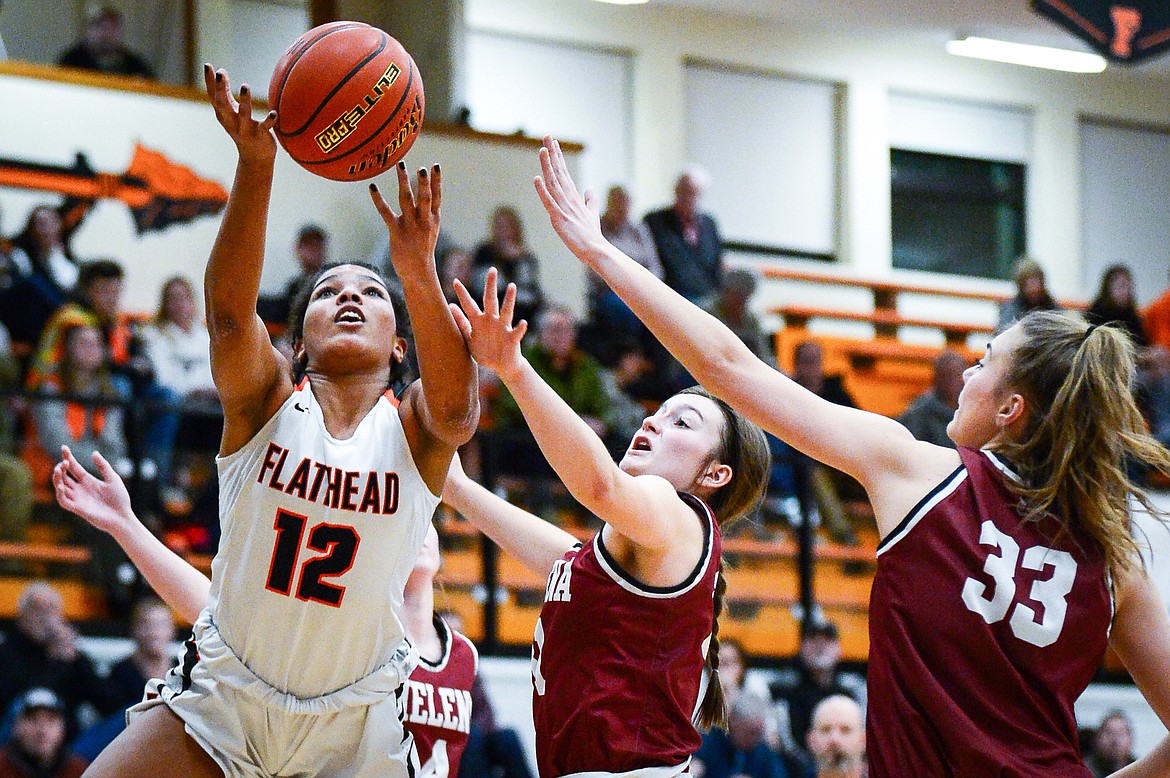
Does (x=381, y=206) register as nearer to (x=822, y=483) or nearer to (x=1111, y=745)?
(x=822, y=483)

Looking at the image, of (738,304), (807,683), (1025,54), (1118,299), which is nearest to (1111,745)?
(807,683)

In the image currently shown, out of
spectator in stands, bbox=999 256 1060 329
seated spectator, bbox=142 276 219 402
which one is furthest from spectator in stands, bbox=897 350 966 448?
seated spectator, bbox=142 276 219 402

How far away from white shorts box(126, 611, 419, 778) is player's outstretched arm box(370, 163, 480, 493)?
1.75 ft

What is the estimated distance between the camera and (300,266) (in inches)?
352

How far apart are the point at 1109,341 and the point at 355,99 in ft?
5.43

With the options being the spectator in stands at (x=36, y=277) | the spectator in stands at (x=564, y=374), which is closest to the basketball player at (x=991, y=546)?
the spectator in stands at (x=564, y=374)

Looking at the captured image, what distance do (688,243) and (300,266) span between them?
2.82 metres

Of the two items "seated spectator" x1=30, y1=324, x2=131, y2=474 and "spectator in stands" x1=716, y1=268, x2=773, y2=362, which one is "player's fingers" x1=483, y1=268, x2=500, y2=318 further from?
"spectator in stands" x1=716, y1=268, x2=773, y2=362

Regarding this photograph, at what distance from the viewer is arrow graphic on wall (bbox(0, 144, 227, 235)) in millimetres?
9047

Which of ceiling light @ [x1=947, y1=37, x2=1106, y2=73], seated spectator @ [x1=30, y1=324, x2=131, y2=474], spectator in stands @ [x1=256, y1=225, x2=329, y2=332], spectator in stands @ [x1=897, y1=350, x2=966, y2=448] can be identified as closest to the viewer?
seated spectator @ [x1=30, y1=324, x2=131, y2=474]

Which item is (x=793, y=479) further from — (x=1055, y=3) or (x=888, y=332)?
(x=888, y=332)

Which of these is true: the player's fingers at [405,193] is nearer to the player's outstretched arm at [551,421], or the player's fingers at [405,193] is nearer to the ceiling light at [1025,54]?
the player's outstretched arm at [551,421]

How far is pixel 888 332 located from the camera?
13.1 m

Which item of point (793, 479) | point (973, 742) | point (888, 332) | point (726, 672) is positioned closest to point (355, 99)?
point (973, 742)
